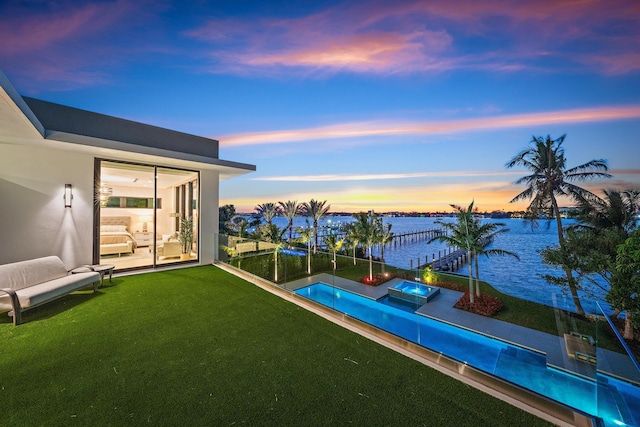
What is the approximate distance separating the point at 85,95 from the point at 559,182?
801 inches

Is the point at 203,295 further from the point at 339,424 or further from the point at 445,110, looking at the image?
the point at 445,110

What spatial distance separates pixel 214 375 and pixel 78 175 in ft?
21.9

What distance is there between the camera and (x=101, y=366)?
2.75m

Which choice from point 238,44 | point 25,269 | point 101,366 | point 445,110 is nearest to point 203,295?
point 101,366

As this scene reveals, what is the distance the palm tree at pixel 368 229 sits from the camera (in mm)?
12941

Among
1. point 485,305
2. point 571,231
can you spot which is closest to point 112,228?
point 485,305

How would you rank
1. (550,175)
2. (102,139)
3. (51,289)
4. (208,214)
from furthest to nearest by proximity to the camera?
(550,175), (208,214), (102,139), (51,289)

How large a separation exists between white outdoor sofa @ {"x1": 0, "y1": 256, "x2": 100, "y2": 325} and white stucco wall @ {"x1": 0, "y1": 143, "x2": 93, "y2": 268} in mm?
1175

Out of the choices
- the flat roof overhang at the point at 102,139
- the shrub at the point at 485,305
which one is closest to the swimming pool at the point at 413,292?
the shrub at the point at 485,305

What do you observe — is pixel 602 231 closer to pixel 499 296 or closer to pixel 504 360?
pixel 499 296

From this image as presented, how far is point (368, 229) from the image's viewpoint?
44.4ft

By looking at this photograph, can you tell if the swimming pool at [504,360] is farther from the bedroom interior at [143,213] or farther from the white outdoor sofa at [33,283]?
the bedroom interior at [143,213]

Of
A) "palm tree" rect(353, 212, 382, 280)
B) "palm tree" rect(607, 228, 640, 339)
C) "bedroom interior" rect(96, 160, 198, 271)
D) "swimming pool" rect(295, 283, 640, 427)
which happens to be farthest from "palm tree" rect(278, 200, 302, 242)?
"palm tree" rect(607, 228, 640, 339)

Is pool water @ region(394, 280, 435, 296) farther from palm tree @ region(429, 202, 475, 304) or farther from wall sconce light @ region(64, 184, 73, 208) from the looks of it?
wall sconce light @ region(64, 184, 73, 208)
